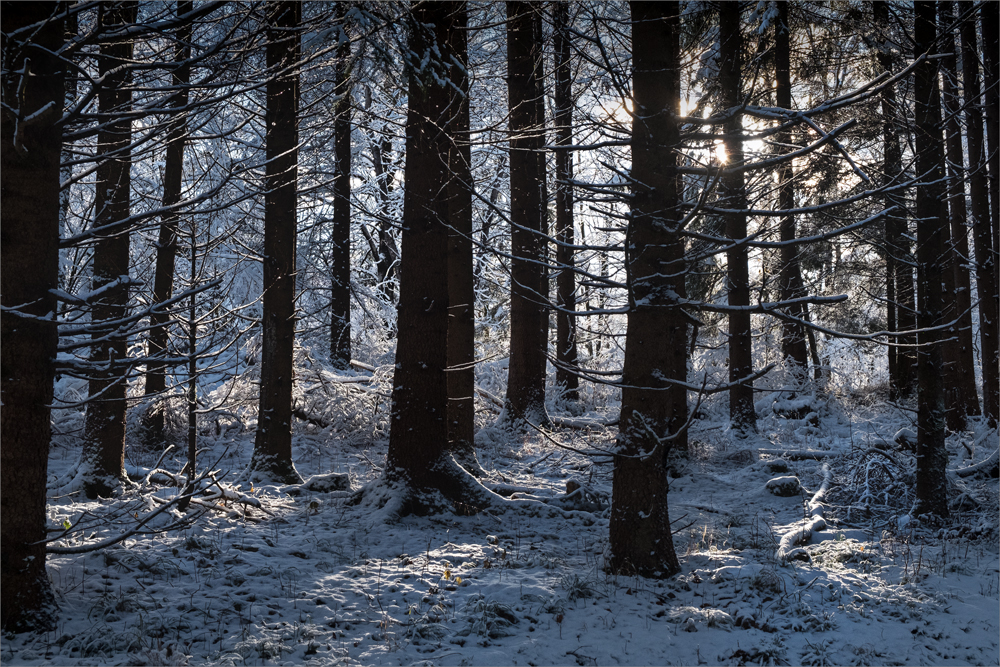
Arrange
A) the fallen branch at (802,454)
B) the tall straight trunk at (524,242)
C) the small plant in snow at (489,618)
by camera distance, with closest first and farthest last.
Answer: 1. the small plant in snow at (489,618)
2. the fallen branch at (802,454)
3. the tall straight trunk at (524,242)

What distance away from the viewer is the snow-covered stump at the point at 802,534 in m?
6.70

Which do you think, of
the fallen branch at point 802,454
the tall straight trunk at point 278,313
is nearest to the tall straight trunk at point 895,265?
the fallen branch at point 802,454

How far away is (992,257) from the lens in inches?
467

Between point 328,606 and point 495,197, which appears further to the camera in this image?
point 495,197

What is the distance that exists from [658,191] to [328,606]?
15.2 ft

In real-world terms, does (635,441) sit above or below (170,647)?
above

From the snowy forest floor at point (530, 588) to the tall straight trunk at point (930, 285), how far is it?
0.61 metres

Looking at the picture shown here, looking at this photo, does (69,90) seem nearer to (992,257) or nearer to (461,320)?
(461,320)

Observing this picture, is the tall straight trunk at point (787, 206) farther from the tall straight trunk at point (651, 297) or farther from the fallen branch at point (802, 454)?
the tall straight trunk at point (651, 297)

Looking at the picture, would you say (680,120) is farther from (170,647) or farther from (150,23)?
(170,647)

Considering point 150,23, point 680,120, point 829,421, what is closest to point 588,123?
point 680,120

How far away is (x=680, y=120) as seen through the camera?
5711mm

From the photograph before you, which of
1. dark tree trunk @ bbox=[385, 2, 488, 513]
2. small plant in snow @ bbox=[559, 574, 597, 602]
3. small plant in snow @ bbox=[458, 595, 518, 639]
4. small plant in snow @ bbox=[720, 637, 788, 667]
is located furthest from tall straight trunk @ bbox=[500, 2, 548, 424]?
small plant in snow @ bbox=[720, 637, 788, 667]

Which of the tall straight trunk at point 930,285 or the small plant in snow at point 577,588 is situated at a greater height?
the tall straight trunk at point 930,285
